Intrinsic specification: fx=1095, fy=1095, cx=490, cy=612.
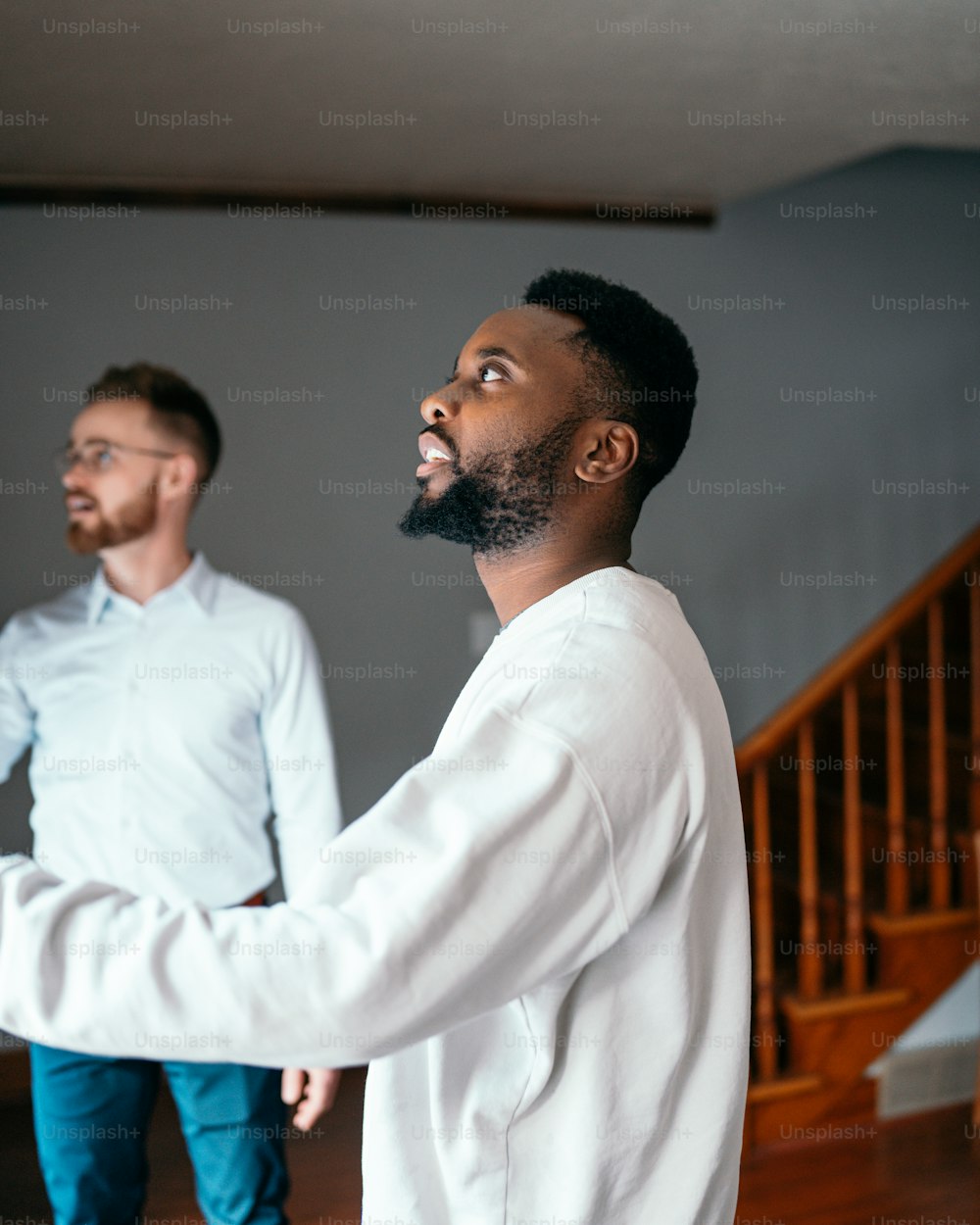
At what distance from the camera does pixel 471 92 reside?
268cm

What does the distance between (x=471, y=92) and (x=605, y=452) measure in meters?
2.00

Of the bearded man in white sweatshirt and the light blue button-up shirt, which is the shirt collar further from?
the bearded man in white sweatshirt

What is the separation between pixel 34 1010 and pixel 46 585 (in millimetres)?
Answer: 2948

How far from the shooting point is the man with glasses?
1877 mm

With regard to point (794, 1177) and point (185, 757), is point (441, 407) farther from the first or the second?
point (794, 1177)

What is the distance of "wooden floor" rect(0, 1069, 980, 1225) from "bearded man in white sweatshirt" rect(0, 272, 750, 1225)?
74.6 inches

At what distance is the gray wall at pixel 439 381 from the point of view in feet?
11.1

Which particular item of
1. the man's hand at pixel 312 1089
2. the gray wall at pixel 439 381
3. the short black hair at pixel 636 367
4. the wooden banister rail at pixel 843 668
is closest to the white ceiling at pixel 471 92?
the gray wall at pixel 439 381

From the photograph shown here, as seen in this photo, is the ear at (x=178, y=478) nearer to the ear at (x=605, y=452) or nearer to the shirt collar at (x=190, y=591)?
the shirt collar at (x=190, y=591)

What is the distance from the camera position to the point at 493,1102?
33.4 inches

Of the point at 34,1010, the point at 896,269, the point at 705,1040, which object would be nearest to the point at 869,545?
the point at 896,269

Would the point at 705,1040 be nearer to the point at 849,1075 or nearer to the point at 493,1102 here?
the point at 493,1102

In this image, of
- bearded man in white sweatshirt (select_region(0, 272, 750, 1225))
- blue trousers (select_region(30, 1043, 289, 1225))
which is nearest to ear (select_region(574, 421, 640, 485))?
bearded man in white sweatshirt (select_region(0, 272, 750, 1225))

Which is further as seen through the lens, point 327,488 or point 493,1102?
point 327,488
